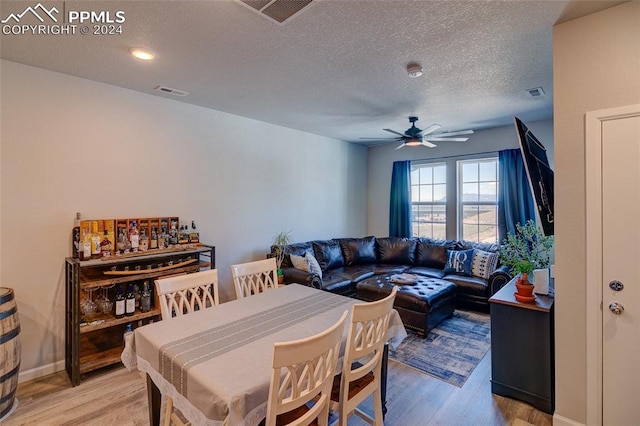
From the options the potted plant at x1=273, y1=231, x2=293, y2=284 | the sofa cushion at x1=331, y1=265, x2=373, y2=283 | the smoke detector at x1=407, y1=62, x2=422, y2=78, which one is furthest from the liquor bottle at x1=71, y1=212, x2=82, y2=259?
the smoke detector at x1=407, y1=62, x2=422, y2=78

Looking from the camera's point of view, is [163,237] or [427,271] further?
[427,271]

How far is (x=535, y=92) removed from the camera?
3232 millimetres

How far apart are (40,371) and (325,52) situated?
3.66m

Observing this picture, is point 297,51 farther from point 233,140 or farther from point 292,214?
point 292,214

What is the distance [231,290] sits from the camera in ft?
13.1

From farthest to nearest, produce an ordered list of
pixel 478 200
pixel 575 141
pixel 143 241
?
pixel 478 200 → pixel 143 241 → pixel 575 141

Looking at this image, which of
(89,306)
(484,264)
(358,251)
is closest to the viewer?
(89,306)

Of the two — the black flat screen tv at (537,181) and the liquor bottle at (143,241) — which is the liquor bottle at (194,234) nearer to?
the liquor bottle at (143,241)

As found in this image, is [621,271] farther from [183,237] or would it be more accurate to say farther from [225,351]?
[183,237]

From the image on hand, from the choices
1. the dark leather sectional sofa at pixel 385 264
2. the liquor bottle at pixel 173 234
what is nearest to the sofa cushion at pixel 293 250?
the dark leather sectional sofa at pixel 385 264

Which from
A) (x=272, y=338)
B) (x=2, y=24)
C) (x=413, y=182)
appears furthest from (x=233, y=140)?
(x=413, y=182)

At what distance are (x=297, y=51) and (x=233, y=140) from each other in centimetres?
196

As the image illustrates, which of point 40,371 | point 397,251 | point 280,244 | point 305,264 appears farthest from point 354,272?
point 40,371

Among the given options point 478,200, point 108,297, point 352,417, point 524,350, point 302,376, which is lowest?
point 352,417
